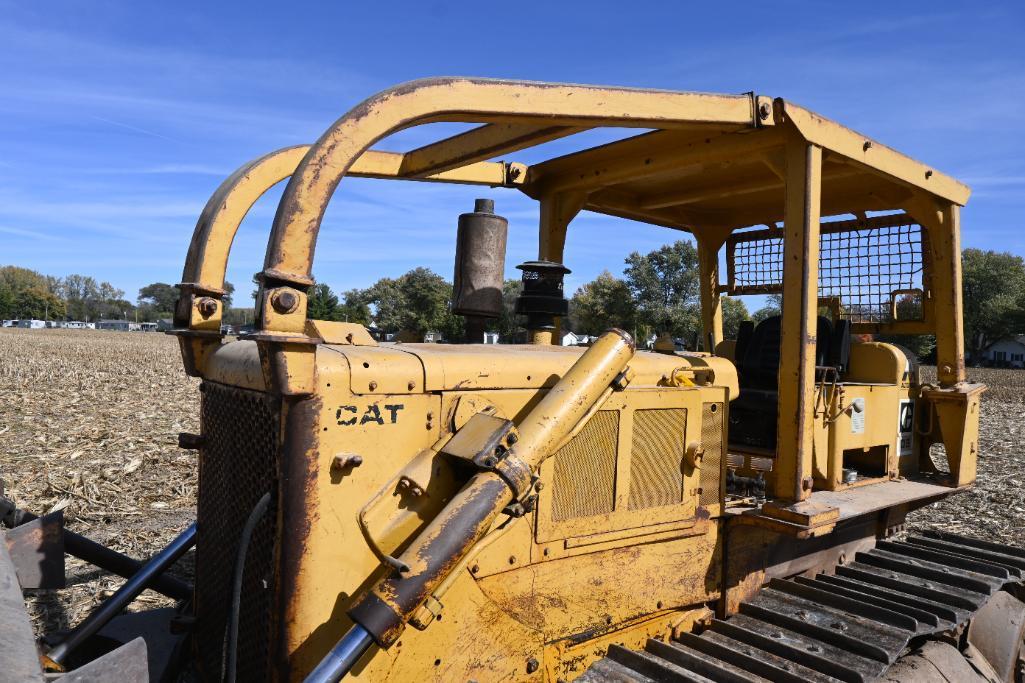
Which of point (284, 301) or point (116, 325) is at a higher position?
point (116, 325)

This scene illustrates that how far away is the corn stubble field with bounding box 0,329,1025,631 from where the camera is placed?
5926 millimetres

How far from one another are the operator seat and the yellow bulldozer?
3 centimetres

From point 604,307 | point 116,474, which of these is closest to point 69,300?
point 604,307

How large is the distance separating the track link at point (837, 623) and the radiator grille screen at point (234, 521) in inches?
51.3

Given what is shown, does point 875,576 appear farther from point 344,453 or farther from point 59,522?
point 59,522

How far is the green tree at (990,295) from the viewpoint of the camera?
60094mm

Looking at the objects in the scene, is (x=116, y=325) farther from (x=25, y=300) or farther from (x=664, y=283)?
(x=664, y=283)

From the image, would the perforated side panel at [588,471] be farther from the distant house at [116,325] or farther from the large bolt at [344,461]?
the distant house at [116,325]

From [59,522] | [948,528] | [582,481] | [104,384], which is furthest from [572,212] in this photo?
[104,384]

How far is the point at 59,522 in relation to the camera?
328 centimetres

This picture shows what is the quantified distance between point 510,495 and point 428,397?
49 centimetres

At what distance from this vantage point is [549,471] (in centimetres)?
301

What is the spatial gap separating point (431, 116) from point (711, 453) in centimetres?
211

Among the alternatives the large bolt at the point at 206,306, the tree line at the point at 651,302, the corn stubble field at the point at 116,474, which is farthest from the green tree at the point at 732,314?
the large bolt at the point at 206,306
